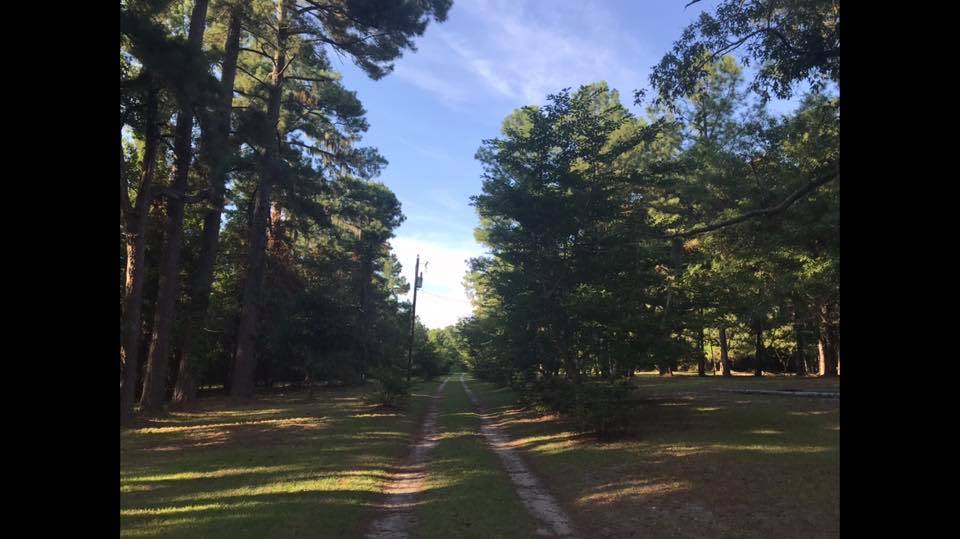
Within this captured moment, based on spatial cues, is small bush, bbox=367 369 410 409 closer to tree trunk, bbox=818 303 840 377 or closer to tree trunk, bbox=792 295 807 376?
tree trunk, bbox=792 295 807 376

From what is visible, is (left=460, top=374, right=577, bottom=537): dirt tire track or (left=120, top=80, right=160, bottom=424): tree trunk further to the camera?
(left=120, top=80, right=160, bottom=424): tree trunk

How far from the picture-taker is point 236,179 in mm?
27547

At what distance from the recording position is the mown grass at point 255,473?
6398mm

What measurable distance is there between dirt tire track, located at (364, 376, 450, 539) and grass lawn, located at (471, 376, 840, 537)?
7.46ft

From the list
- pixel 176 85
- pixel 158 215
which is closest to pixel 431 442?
pixel 176 85

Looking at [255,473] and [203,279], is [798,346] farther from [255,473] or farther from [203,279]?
[255,473]

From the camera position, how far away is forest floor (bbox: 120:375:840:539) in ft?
21.5

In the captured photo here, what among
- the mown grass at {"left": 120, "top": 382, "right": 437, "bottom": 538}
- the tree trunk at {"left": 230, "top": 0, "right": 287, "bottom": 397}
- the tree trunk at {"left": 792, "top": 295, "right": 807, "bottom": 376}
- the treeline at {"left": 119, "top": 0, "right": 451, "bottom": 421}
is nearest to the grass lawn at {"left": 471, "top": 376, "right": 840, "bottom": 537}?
the mown grass at {"left": 120, "top": 382, "right": 437, "bottom": 538}

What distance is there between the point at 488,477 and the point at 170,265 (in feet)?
47.9

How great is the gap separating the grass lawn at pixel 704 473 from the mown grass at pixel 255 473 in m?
3.26

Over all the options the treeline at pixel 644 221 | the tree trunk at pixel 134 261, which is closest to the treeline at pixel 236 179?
the tree trunk at pixel 134 261

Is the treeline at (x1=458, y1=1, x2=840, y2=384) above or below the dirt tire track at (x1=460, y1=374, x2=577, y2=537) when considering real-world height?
above

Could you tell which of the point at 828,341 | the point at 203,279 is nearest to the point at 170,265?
the point at 203,279
